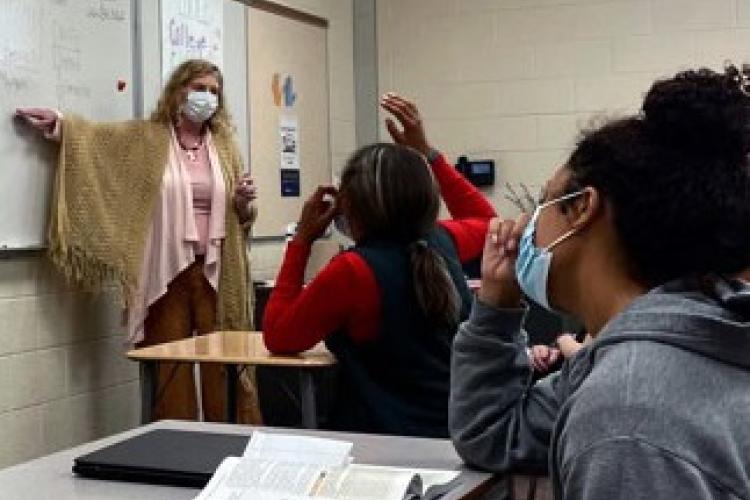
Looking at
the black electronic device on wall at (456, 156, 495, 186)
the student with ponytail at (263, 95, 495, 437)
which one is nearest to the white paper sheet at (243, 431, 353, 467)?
the student with ponytail at (263, 95, 495, 437)

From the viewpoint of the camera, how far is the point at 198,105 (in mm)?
3867

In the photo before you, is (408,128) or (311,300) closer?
(311,300)

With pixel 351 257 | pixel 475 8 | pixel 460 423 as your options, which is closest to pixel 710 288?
pixel 460 423

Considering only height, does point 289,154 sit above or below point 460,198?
above

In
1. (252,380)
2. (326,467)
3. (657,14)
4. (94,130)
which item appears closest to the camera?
(326,467)

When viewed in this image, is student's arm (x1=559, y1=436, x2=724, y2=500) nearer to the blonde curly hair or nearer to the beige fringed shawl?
the beige fringed shawl

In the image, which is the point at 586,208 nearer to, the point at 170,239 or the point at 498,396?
the point at 498,396

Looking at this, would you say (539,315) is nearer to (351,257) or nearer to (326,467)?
(351,257)

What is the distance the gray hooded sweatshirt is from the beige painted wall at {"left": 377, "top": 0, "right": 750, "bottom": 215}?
4.37m

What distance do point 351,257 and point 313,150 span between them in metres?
3.05

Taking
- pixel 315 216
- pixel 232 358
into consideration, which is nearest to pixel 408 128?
pixel 315 216

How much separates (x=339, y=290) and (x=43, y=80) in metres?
1.69

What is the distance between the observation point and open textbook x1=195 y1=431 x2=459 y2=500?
1.42 metres

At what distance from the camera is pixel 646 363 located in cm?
96
